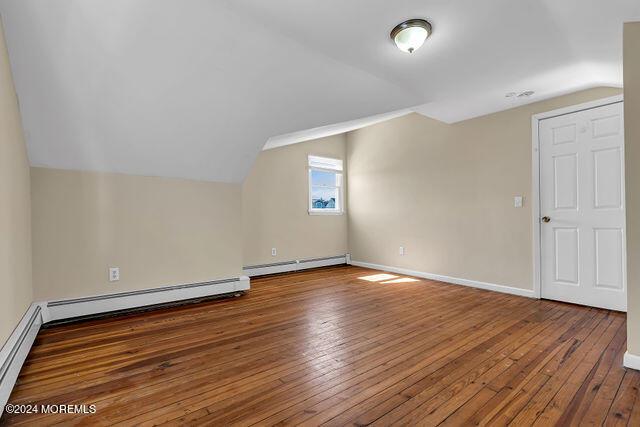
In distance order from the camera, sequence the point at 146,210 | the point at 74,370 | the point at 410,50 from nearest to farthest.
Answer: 1. the point at 74,370
2. the point at 410,50
3. the point at 146,210

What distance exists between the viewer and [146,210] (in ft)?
10.6

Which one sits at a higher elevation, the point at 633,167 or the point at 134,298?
the point at 633,167

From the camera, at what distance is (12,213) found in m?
1.93

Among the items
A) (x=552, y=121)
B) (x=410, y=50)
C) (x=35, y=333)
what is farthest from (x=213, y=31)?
(x=552, y=121)

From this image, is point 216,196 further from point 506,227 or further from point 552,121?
point 552,121

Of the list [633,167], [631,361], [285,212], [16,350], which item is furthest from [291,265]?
[633,167]

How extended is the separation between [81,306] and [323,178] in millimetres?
4097

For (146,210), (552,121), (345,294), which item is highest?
(552,121)

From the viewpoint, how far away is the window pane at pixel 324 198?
566 cm

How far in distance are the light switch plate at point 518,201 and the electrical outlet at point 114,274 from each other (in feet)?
14.6

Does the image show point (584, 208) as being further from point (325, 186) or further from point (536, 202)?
point (325, 186)

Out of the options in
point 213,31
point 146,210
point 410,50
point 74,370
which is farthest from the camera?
point 146,210

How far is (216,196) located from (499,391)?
10.7ft

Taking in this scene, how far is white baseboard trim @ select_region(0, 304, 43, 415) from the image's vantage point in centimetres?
150
